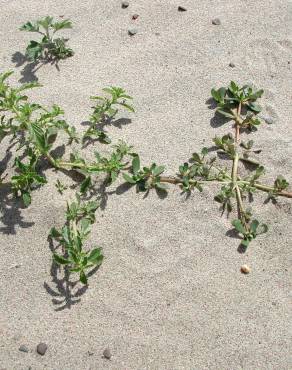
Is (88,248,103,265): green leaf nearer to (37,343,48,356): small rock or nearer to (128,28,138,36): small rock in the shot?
(37,343,48,356): small rock

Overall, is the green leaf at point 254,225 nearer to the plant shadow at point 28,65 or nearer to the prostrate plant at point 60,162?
the prostrate plant at point 60,162

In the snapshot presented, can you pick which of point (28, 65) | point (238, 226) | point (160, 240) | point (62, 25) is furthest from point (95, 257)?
point (62, 25)

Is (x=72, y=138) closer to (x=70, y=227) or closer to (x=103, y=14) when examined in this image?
(x=70, y=227)

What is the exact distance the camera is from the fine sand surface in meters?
2.58

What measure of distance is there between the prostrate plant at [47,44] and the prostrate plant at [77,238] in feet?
Answer: 4.25

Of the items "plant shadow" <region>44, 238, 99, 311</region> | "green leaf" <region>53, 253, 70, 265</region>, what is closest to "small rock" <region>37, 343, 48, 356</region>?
"plant shadow" <region>44, 238, 99, 311</region>

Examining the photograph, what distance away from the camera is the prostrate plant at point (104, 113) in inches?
127

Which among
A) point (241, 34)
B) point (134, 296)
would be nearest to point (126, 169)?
point (134, 296)

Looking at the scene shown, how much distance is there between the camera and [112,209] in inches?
118

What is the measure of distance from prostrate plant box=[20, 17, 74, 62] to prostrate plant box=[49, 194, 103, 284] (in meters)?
1.29

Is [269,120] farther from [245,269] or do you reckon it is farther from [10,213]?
[10,213]

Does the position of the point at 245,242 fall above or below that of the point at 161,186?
below

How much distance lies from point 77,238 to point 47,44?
5.70ft

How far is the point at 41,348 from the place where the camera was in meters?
2.55
